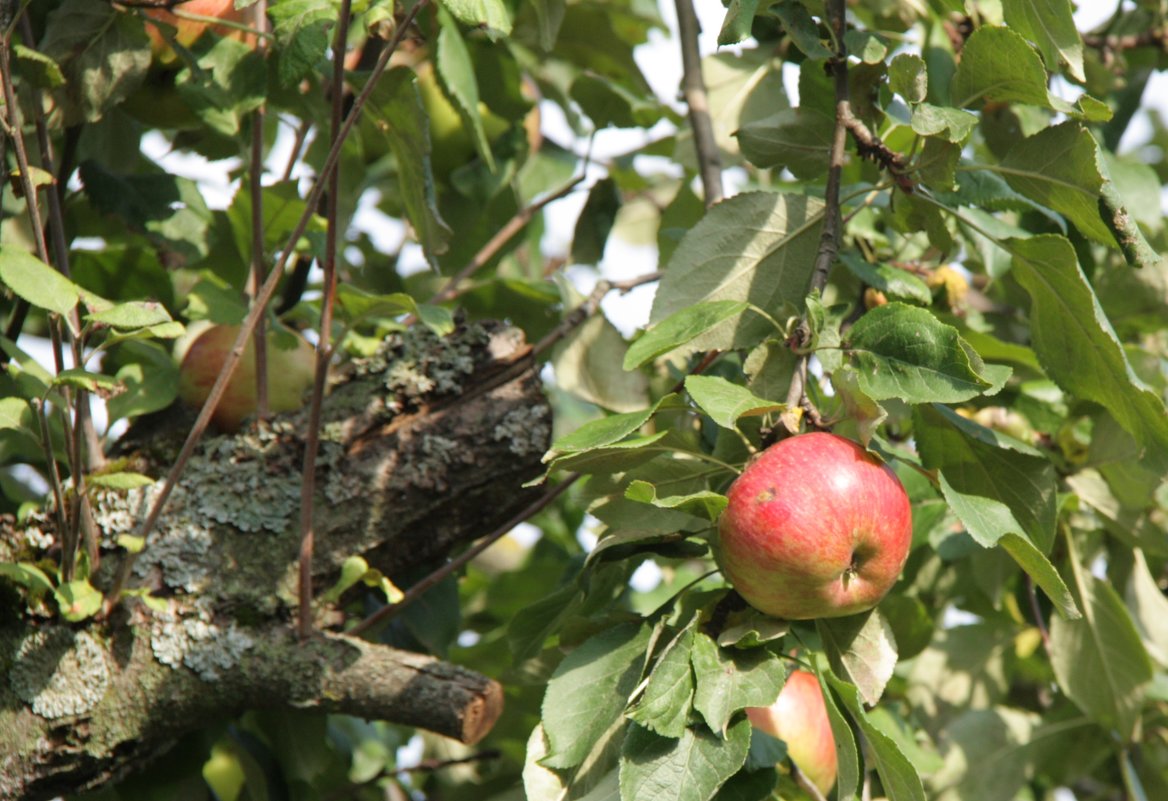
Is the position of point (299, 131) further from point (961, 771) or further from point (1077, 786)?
point (1077, 786)

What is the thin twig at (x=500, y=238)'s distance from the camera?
1.81 m

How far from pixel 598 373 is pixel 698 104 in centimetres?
46

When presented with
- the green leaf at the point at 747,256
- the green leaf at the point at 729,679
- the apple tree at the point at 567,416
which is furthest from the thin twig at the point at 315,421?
the green leaf at the point at 729,679

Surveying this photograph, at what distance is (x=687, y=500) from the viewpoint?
969mm

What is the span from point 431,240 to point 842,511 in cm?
62

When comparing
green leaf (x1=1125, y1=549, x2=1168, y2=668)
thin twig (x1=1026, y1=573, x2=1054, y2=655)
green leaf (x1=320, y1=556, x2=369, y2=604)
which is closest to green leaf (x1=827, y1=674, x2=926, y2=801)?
green leaf (x1=320, y1=556, x2=369, y2=604)

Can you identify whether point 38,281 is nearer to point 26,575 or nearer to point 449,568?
point 26,575

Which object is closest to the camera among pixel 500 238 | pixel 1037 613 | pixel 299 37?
pixel 299 37

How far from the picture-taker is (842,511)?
971 mm

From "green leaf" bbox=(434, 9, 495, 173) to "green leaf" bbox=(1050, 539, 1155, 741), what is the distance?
3.14ft

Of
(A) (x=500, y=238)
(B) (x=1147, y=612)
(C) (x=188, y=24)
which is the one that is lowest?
(B) (x=1147, y=612)

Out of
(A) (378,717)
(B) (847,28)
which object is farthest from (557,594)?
(B) (847,28)

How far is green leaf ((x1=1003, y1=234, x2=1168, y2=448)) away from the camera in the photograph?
1.13 metres

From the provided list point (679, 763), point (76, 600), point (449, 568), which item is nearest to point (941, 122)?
point (679, 763)
